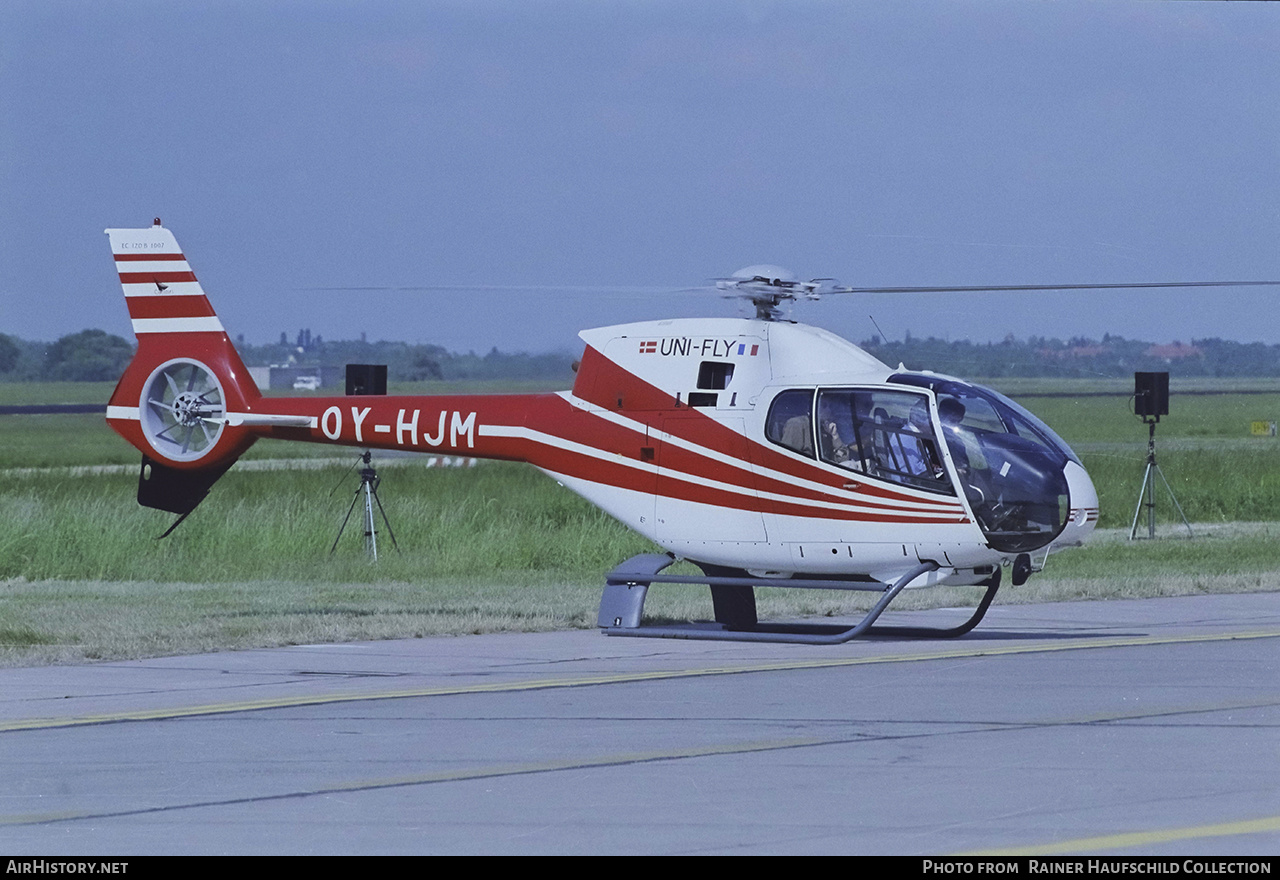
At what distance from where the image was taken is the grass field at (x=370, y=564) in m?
16.7

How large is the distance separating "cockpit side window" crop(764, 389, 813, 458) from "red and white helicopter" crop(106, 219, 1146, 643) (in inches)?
0.7

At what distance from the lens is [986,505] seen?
14766 millimetres

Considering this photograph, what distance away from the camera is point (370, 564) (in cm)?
2344

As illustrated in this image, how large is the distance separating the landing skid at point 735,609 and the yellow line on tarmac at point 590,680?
728 millimetres

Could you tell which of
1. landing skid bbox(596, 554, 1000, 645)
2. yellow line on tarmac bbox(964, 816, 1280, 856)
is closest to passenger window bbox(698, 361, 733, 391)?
landing skid bbox(596, 554, 1000, 645)

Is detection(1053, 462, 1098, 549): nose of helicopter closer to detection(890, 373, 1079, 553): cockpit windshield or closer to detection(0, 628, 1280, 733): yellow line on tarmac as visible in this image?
detection(890, 373, 1079, 553): cockpit windshield

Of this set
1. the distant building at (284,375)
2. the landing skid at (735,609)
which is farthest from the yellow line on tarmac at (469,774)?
the distant building at (284,375)

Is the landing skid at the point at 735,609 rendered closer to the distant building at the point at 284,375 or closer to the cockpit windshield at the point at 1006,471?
the cockpit windshield at the point at 1006,471

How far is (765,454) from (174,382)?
20.8 ft

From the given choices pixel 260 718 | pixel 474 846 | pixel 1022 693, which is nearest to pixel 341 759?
pixel 260 718

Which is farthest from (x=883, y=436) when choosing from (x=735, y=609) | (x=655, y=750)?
(x=655, y=750)

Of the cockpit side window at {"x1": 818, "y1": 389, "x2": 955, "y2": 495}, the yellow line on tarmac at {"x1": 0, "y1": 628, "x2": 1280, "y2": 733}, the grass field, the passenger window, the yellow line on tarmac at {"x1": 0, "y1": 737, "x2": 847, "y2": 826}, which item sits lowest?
the grass field

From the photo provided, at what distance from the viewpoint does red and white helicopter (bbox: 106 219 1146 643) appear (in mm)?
14867

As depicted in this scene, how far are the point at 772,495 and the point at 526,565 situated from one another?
9.04m
